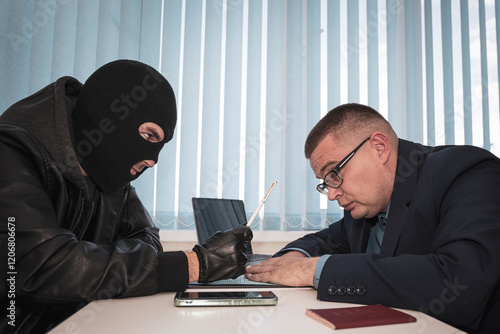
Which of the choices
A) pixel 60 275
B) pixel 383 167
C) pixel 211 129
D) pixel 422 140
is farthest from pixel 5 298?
pixel 422 140

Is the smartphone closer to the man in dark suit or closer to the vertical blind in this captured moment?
the man in dark suit

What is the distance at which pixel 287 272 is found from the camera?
0.92 meters

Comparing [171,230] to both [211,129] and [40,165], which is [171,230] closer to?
[211,129]

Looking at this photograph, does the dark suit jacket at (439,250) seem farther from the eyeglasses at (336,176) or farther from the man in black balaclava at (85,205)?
the man in black balaclava at (85,205)

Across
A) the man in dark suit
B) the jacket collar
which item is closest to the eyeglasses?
the man in dark suit

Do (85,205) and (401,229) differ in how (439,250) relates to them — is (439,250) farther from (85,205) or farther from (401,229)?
(85,205)

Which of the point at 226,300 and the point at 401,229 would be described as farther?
the point at 401,229

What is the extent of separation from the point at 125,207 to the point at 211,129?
2.69 ft

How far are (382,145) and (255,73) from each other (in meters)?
1.14

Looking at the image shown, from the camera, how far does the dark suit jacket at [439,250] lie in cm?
76

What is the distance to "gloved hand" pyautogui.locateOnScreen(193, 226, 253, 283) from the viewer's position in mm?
893

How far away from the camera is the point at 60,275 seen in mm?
735

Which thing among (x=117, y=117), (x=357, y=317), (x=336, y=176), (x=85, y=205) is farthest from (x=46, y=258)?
(x=336, y=176)

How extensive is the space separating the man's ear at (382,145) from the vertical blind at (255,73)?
3.00 feet
